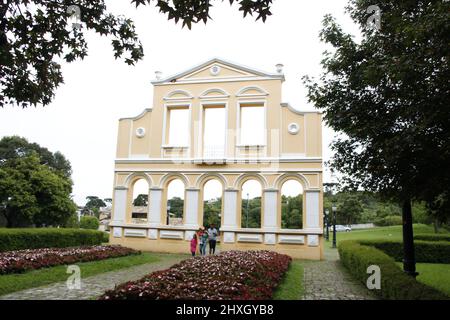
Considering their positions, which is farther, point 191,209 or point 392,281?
point 191,209

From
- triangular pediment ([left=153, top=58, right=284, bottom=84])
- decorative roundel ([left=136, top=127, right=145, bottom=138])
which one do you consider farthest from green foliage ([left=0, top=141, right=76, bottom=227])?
triangular pediment ([left=153, top=58, right=284, bottom=84])

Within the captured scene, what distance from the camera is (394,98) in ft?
23.4

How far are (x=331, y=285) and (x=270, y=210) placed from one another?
331 inches

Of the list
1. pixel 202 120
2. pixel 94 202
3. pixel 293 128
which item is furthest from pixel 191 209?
pixel 94 202

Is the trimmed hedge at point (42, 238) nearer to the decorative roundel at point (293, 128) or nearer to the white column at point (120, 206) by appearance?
the white column at point (120, 206)

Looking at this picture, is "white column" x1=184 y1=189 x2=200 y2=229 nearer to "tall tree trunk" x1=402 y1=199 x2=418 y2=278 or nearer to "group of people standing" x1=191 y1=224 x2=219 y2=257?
"group of people standing" x1=191 y1=224 x2=219 y2=257

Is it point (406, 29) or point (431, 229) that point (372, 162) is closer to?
point (406, 29)

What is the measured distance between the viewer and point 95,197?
7688 cm

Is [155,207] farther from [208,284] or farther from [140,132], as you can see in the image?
[208,284]

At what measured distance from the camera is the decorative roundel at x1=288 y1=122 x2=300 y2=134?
20.4m

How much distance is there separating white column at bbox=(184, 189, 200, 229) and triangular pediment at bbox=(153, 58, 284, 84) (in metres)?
6.81

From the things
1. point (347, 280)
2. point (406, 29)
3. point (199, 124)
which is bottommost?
point (347, 280)
